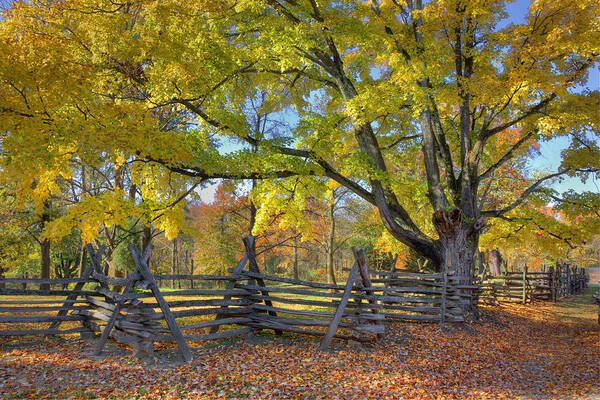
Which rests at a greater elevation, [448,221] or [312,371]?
[448,221]

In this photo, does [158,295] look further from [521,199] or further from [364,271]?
[521,199]

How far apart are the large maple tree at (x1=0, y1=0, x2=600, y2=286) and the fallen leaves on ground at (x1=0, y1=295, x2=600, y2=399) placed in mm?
3289

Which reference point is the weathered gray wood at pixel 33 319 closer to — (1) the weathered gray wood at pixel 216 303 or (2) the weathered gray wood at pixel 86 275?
(2) the weathered gray wood at pixel 86 275

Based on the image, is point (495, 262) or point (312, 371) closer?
point (312, 371)

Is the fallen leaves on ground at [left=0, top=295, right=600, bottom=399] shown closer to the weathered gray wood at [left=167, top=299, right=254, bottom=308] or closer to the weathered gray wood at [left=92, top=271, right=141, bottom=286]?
the weathered gray wood at [left=167, top=299, right=254, bottom=308]

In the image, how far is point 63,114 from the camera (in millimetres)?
7895

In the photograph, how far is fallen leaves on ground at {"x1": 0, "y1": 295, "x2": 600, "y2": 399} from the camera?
18.2 feet

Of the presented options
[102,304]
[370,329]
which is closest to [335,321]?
[370,329]

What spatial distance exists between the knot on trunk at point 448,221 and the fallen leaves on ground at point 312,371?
3.00 metres

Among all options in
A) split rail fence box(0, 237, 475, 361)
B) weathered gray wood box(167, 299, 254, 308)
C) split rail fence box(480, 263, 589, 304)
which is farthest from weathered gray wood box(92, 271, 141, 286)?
split rail fence box(480, 263, 589, 304)

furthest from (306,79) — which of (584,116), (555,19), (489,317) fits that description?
(489,317)

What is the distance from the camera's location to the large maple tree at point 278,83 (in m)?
7.70

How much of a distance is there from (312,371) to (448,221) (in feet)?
21.3

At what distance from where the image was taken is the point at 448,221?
11.1 meters
